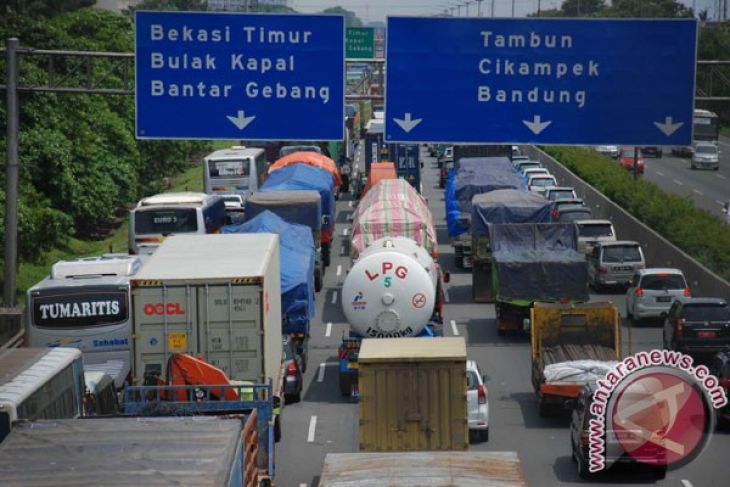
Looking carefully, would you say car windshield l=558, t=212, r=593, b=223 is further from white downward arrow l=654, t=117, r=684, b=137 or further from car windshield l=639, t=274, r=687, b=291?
white downward arrow l=654, t=117, r=684, b=137

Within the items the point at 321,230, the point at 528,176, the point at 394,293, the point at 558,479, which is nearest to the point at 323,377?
the point at 394,293

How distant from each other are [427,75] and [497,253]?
1285cm

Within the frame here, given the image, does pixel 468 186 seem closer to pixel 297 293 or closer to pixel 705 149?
pixel 297 293

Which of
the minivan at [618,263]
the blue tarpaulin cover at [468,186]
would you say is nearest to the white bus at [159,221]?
the blue tarpaulin cover at [468,186]

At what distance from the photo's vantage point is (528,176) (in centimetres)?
6166

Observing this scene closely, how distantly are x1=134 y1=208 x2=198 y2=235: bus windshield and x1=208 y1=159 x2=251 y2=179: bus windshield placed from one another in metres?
16.7

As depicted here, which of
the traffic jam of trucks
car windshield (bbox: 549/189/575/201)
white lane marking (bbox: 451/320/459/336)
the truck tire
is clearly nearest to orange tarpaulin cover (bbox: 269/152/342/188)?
the traffic jam of trucks

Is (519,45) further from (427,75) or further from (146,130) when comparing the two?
(146,130)

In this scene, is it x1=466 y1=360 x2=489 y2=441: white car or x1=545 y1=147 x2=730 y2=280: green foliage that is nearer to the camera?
x1=466 y1=360 x2=489 y2=441: white car

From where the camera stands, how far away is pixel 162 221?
3831cm

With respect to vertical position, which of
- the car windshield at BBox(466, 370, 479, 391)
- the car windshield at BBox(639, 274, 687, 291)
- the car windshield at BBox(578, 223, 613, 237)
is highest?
the car windshield at BBox(578, 223, 613, 237)

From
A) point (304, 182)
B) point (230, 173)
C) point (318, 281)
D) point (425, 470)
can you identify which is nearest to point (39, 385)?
point (425, 470)

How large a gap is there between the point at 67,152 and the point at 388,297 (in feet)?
63.5

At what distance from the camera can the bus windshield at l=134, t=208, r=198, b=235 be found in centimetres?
3828
